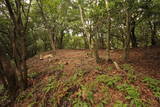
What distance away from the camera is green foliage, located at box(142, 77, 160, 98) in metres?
3.51

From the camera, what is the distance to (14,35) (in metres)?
4.80

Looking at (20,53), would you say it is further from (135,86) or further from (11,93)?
(135,86)

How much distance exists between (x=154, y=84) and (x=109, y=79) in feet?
5.26

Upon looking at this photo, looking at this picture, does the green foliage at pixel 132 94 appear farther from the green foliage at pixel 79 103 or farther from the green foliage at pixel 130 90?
the green foliage at pixel 79 103

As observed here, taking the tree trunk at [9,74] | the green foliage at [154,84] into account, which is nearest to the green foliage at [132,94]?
the green foliage at [154,84]

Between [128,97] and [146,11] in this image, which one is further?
[146,11]

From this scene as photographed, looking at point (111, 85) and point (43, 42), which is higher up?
point (43, 42)

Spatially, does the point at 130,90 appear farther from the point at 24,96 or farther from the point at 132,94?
the point at 24,96

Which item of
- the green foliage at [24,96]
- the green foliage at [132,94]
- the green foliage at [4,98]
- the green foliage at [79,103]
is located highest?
the green foliage at [132,94]

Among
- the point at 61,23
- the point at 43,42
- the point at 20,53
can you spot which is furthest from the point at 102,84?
Answer: the point at 43,42

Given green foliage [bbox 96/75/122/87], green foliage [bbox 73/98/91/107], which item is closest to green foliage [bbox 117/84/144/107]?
green foliage [bbox 96/75/122/87]

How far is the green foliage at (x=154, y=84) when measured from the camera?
351 cm

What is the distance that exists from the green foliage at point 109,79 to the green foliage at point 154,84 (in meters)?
1.00

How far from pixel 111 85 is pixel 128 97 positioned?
72 cm
